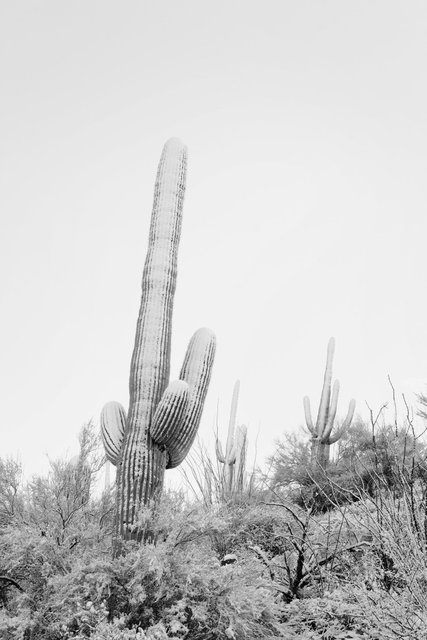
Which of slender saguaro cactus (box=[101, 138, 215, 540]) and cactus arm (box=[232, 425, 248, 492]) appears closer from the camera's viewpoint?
slender saguaro cactus (box=[101, 138, 215, 540])

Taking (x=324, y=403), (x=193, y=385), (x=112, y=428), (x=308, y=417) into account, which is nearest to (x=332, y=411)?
(x=324, y=403)

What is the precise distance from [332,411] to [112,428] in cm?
932

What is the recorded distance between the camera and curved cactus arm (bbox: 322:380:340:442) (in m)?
15.5

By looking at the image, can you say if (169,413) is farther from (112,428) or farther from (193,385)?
(112,428)

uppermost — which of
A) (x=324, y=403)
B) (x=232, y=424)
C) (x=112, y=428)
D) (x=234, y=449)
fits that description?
(x=324, y=403)

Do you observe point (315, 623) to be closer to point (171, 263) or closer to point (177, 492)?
point (177, 492)

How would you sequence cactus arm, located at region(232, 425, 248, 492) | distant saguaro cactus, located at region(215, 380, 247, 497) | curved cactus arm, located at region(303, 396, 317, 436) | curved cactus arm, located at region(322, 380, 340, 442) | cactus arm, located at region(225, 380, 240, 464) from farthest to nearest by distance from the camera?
curved cactus arm, located at region(303, 396, 317, 436), curved cactus arm, located at region(322, 380, 340, 442), cactus arm, located at region(225, 380, 240, 464), distant saguaro cactus, located at region(215, 380, 247, 497), cactus arm, located at region(232, 425, 248, 492)

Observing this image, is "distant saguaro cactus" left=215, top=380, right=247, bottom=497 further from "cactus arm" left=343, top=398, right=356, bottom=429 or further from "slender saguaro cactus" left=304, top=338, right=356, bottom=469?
"cactus arm" left=343, top=398, right=356, bottom=429

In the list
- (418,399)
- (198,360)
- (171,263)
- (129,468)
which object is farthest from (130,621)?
(418,399)

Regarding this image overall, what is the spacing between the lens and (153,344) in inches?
295

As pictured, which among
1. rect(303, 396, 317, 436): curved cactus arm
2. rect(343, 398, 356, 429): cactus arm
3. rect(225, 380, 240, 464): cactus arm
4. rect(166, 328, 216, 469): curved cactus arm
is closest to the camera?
rect(166, 328, 216, 469): curved cactus arm

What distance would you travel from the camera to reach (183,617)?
545 centimetres

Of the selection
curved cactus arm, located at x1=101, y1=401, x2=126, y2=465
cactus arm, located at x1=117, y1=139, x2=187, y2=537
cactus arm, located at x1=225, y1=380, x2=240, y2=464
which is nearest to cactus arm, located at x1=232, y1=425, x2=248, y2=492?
cactus arm, located at x1=225, y1=380, x2=240, y2=464

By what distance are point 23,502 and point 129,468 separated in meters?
3.43
